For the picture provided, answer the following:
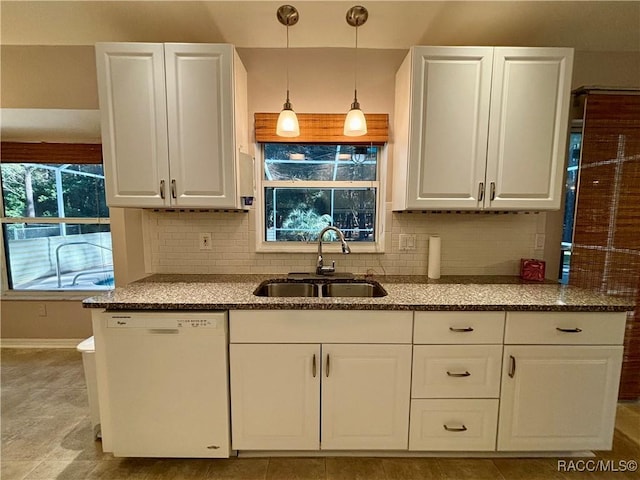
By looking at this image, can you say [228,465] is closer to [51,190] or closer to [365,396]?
[365,396]

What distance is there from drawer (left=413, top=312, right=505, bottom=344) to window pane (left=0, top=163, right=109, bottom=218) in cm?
311

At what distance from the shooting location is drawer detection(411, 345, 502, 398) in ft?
4.92

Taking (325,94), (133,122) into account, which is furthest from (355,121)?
(133,122)

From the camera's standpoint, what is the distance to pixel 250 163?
76.0 inches

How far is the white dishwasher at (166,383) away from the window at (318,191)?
91cm

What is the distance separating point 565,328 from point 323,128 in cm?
181

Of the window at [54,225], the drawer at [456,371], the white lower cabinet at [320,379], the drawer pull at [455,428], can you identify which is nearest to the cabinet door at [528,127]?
the drawer at [456,371]

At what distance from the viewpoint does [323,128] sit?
1.99 meters

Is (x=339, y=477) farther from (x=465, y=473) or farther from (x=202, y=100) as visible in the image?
(x=202, y=100)

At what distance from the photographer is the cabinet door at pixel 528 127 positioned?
1.64 metres

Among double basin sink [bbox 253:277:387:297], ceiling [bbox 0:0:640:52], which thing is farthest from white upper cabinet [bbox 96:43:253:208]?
double basin sink [bbox 253:277:387:297]

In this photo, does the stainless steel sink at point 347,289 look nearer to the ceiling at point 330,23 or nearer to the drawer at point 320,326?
the drawer at point 320,326

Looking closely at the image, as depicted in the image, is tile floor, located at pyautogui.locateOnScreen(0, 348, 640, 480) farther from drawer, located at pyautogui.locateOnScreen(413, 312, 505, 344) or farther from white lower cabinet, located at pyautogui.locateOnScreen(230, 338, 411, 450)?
drawer, located at pyautogui.locateOnScreen(413, 312, 505, 344)

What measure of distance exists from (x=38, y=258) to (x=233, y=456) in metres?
2.95
